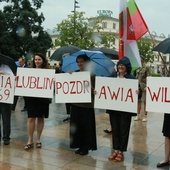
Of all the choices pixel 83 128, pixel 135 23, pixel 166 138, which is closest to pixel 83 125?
pixel 83 128

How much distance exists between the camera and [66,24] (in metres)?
33.5

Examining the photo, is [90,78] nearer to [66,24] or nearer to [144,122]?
[144,122]

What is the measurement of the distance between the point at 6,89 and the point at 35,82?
1.99 ft

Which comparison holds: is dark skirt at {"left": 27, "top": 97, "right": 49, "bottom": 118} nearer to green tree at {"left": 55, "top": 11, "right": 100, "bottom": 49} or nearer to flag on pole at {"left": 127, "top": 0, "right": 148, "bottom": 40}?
flag on pole at {"left": 127, "top": 0, "right": 148, "bottom": 40}

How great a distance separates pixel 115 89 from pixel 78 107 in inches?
29.1

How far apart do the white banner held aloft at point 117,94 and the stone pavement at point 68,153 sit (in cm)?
90

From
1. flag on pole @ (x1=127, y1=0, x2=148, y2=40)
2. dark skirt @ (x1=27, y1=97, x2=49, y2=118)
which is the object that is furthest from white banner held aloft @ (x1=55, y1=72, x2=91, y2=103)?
flag on pole @ (x1=127, y1=0, x2=148, y2=40)

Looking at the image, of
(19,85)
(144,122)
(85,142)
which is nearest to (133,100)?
(85,142)

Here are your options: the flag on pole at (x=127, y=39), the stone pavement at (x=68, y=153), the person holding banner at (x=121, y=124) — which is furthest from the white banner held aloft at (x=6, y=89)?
the flag on pole at (x=127, y=39)

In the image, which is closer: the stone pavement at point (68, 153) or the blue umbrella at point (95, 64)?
the stone pavement at point (68, 153)

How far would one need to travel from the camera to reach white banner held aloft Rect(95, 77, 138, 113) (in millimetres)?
4785

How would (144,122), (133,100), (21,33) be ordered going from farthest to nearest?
(21,33), (144,122), (133,100)

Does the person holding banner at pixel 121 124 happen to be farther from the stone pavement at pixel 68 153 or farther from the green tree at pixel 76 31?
the green tree at pixel 76 31

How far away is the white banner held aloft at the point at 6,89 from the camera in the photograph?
18.3 feet
